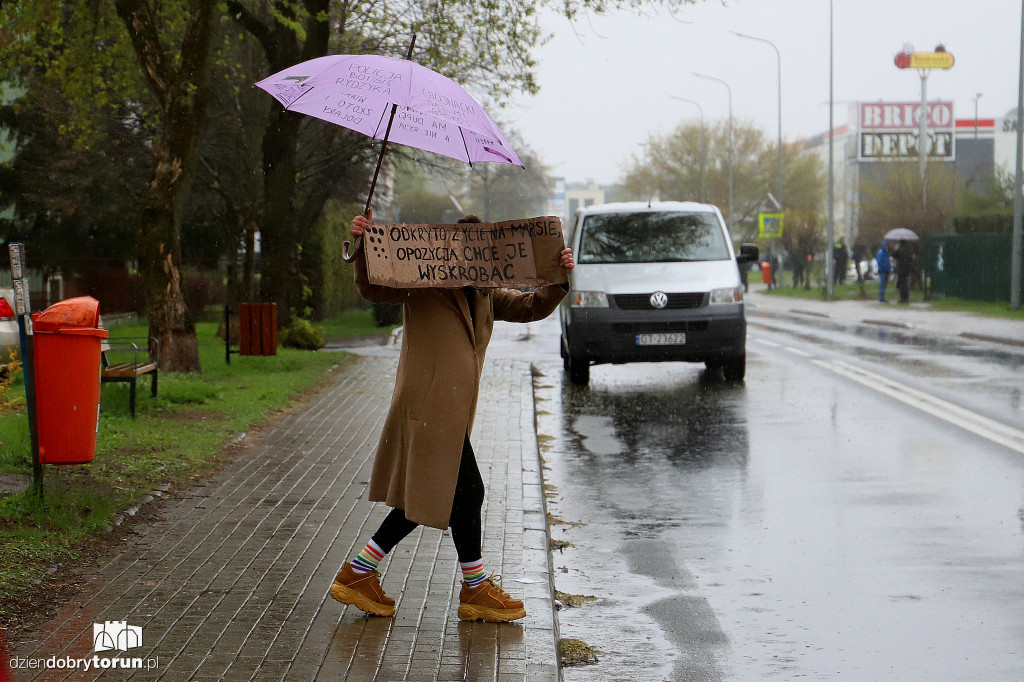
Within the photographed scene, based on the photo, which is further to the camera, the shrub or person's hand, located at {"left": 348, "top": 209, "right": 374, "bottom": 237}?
the shrub

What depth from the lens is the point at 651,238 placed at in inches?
597

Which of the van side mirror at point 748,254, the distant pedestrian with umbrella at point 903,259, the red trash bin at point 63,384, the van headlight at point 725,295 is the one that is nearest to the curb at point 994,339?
the van side mirror at point 748,254

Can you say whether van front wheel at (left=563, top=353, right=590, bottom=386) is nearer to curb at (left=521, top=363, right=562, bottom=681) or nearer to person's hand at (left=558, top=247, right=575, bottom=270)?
curb at (left=521, top=363, right=562, bottom=681)

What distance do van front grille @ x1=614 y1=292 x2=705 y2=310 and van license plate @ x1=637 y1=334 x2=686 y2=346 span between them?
0.31 metres

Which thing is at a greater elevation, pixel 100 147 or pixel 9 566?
pixel 100 147

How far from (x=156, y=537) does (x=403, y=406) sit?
2.18 meters

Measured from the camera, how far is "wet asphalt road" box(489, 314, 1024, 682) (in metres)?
4.93

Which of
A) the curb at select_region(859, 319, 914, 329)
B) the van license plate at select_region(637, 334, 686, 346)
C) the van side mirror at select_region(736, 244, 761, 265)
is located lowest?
the curb at select_region(859, 319, 914, 329)

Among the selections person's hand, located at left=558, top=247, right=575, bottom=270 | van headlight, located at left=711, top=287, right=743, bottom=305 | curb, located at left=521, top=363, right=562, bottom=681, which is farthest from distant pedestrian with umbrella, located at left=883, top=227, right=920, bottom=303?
person's hand, located at left=558, top=247, right=575, bottom=270

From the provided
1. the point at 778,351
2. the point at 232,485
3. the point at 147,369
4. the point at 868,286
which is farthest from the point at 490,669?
the point at 868,286

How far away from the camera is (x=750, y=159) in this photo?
8225 cm

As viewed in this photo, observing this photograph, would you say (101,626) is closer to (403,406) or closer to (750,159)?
(403,406)

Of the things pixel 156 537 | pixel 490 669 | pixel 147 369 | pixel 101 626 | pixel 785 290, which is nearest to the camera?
pixel 490 669

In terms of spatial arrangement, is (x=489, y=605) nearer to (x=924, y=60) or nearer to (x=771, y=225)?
(x=771, y=225)
